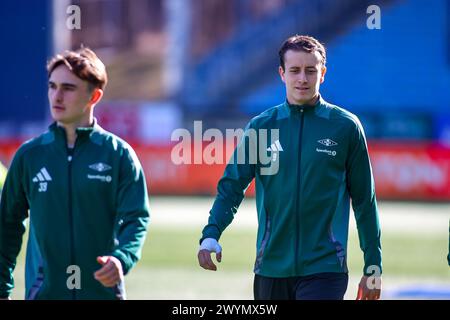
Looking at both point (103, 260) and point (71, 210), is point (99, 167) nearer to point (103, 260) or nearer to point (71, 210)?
point (71, 210)

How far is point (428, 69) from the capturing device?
108ft

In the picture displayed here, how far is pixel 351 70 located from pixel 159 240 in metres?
16.2

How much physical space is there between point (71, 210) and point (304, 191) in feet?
4.54

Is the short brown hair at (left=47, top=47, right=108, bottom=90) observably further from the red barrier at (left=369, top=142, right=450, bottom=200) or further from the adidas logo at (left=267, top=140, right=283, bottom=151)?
the red barrier at (left=369, top=142, right=450, bottom=200)

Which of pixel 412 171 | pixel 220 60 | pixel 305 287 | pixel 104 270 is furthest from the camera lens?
pixel 220 60

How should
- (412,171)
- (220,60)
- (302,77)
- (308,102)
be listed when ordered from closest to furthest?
(302,77), (308,102), (412,171), (220,60)

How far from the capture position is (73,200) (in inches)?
226

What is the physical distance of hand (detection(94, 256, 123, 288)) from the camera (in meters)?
5.32

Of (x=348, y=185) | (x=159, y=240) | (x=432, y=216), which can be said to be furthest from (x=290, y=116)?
(x=432, y=216)

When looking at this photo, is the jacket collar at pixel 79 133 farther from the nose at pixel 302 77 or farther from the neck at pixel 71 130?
the nose at pixel 302 77

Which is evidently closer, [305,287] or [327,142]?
[305,287]

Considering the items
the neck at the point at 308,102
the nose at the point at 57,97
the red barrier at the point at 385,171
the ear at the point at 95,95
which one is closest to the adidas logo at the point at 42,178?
the nose at the point at 57,97

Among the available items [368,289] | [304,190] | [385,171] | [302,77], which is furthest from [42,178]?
[385,171]
